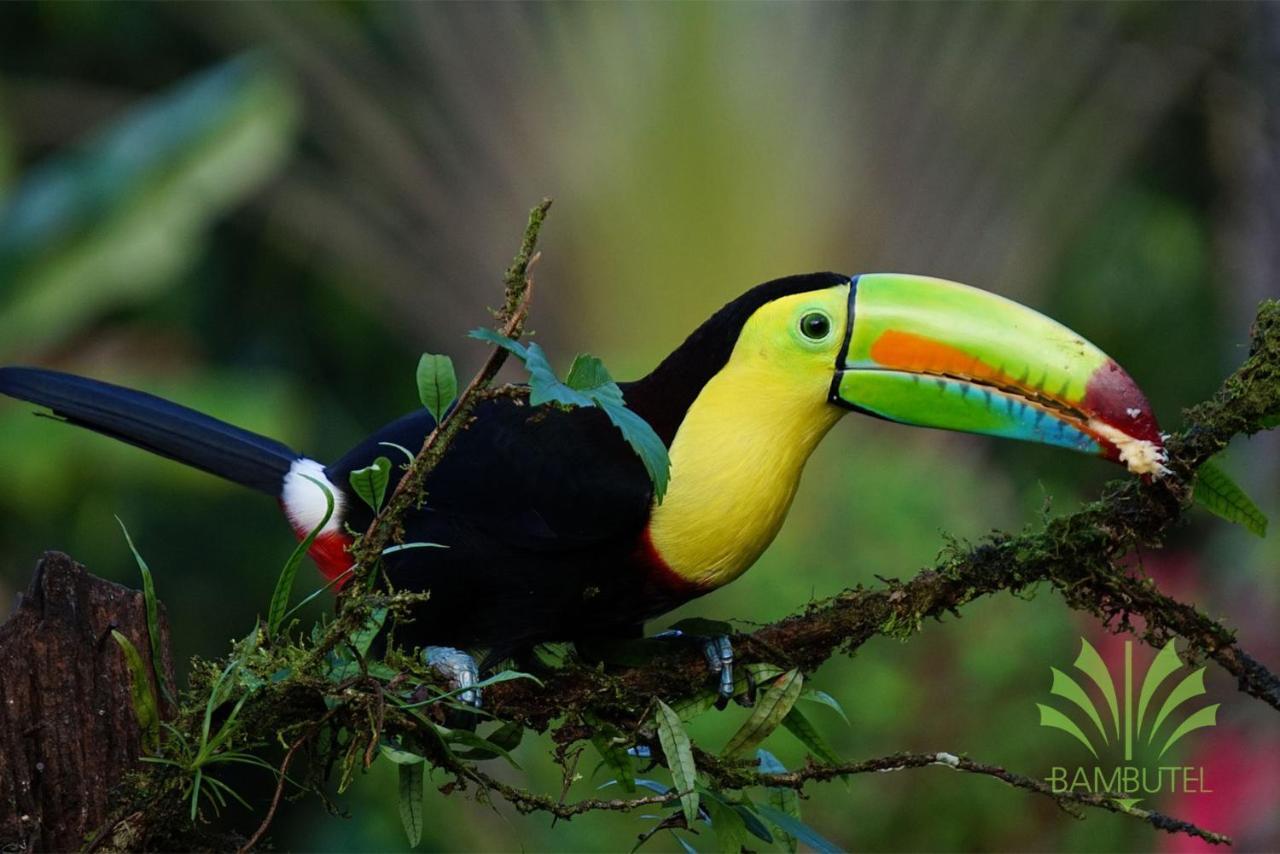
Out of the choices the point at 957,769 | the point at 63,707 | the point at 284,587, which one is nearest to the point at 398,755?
the point at 284,587

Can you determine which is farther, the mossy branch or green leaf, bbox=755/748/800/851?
green leaf, bbox=755/748/800/851

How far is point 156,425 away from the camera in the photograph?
2.12m

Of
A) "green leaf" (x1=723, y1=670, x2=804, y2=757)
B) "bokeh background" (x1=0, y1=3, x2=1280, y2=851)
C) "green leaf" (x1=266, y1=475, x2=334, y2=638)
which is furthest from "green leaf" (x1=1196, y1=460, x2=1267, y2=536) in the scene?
"bokeh background" (x1=0, y1=3, x2=1280, y2=851)

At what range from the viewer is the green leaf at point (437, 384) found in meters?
1.49

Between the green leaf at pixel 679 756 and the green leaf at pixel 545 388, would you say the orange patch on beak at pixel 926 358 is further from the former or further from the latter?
the green leaf at pixel 545 388

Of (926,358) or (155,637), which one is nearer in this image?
(155,637)

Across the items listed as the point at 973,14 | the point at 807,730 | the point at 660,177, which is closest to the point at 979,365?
the point at 807,730

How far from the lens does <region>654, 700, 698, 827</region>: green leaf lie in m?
1.65

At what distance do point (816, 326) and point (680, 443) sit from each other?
23 centimetres

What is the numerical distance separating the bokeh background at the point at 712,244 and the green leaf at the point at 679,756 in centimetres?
148

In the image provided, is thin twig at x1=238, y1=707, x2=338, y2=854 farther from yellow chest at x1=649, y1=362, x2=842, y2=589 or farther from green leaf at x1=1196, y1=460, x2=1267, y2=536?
green leaf at x1=1196, y1=460, x2=1267, y2=536

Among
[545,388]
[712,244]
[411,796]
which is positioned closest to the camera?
[545,388]

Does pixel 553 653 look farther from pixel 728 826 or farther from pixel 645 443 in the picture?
pixel 645 443

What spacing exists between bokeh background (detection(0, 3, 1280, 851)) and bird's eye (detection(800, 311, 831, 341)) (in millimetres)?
1337
